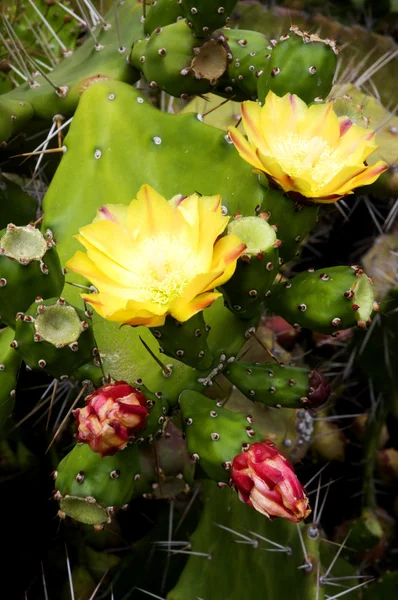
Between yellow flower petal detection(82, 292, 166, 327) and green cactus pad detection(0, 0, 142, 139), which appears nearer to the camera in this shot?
yellow flower petal detection(82, 292, 166, 327)

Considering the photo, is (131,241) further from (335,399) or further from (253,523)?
(335,399)

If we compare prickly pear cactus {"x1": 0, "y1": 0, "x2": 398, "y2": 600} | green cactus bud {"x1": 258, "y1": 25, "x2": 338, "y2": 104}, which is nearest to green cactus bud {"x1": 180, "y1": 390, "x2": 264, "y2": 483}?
prickly pear cactus {"x1": 0, "y1": 0, "x2": 398, "y2": 600}

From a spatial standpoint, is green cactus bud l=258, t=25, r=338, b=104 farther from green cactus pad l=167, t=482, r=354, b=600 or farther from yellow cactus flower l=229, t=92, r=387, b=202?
green cactus pad l=167, t=482, r=354, b=600

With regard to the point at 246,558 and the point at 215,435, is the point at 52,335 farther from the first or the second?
the point at 246,558

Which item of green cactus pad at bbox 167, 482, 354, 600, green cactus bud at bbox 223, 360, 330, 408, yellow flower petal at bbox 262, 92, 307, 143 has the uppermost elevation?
yellow flower petal at bbox 262, 92, 307, 143

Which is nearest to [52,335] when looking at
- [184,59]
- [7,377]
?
[7,377]

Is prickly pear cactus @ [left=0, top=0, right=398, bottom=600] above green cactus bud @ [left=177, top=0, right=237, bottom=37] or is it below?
below
